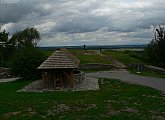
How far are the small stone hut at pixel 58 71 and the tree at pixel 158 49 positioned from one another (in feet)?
112

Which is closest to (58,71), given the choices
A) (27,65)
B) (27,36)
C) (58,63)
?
(58,63)

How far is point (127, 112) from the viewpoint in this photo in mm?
14227

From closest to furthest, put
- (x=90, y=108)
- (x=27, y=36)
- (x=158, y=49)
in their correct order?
1. (x=90, y=108)
2. (x=158, y=49)
3. (x=27, y=36)

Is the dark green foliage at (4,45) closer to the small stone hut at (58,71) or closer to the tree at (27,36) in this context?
the tree at (27,36)

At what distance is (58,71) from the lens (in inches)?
1040

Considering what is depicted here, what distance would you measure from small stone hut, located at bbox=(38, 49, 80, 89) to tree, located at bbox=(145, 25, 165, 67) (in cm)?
3404

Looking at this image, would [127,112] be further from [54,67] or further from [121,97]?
[54,67]

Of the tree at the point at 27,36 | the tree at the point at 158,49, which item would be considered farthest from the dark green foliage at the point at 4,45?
the tree at the point at 158,49

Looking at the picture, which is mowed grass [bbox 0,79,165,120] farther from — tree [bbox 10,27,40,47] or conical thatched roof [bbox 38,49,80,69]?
tree [bbox 10,27,40,47]

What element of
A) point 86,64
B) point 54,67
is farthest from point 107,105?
point 86,64

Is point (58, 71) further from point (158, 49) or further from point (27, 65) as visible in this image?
point (158, 49)

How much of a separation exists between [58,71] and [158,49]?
119 feet

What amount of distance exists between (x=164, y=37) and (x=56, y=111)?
50128 millimetres

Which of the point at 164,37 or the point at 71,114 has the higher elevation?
the point at 164,37
